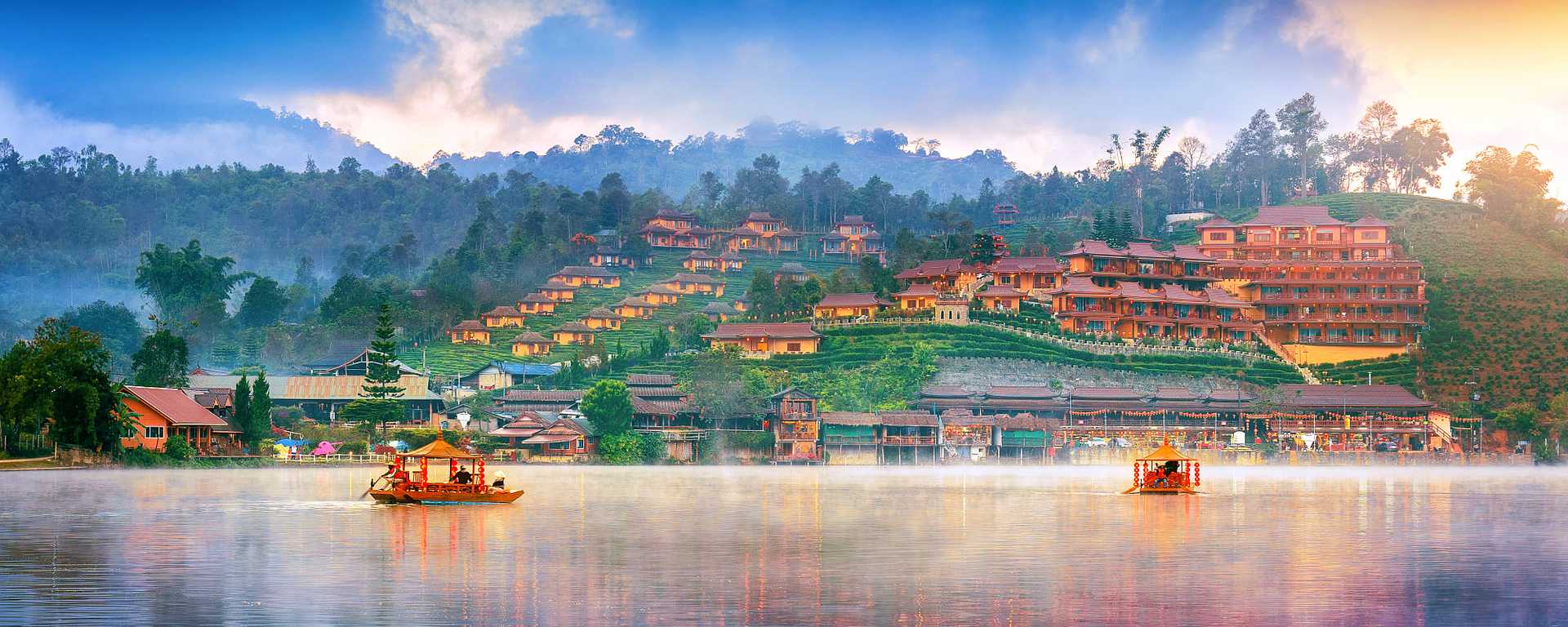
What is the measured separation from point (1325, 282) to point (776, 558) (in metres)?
104

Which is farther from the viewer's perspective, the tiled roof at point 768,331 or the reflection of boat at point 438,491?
the tiled roof at point 768,331

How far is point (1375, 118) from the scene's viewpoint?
187625mm

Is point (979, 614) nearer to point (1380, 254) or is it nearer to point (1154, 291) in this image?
point (1154, 291)

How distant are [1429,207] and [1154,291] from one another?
51.5 metres

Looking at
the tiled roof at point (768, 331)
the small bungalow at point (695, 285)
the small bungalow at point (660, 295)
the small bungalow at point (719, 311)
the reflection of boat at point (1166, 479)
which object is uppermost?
the small bungalow at point (695, 285)

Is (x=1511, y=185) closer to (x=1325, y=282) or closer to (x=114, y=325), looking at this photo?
(x=1325, y=282)

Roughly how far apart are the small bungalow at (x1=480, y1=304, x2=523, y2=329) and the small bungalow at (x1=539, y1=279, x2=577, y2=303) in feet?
22.0

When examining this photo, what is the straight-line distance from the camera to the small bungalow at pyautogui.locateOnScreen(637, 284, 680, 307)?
14950 centimetres

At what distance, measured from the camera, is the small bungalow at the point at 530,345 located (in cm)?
13038

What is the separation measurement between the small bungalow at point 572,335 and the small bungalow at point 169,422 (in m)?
50.8

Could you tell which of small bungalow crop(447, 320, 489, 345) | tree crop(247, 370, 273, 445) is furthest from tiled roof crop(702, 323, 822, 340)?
tree crop(247, 370, 273, 445)

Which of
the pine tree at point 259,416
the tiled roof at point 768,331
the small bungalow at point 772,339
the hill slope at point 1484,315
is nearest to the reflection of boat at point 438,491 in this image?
the pine tree at point 259,416

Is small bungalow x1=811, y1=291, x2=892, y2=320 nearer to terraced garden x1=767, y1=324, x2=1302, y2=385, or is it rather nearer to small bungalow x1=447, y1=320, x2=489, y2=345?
terraced garden x1=767, y1=324, x2=1302, y2=385

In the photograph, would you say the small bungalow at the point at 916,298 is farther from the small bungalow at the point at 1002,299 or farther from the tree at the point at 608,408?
the tree at the point at 608,408
